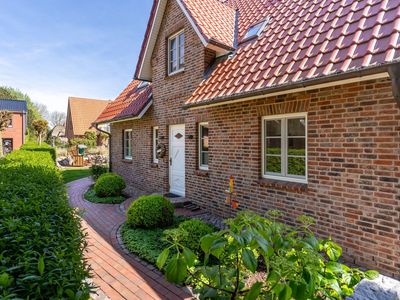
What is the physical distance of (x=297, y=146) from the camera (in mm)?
5520

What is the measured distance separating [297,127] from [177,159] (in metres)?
4.78

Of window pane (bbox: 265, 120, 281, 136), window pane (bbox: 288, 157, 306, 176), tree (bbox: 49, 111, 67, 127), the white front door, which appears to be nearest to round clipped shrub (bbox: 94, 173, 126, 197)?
the white front door

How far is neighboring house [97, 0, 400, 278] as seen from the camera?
13.6 feet

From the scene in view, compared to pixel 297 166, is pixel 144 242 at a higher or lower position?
lower

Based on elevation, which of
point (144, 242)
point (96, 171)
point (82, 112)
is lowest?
point (144, 242)

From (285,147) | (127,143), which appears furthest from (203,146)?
(127,143)

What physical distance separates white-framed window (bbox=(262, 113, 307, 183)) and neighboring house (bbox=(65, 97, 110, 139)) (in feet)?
102

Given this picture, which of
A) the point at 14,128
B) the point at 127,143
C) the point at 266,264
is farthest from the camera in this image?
the point at 14,128

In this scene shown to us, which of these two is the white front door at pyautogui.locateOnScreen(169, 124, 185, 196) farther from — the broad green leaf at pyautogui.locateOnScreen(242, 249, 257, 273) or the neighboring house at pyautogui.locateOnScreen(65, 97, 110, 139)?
the neighboring house at pyautogui.locateOnScreen(65, 97, 110, 139)

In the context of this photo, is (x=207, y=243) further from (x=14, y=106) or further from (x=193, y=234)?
(x=14, y=106)

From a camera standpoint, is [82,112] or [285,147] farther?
[82,112]

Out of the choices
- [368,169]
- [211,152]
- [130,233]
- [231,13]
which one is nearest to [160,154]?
[211,152]

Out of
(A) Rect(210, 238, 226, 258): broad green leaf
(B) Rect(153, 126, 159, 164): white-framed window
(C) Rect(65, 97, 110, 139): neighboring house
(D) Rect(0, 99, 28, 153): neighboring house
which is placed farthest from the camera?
(C) Rect(65, 97, 110, 139): neighboring house

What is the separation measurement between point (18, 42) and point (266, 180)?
18236 millimetres
